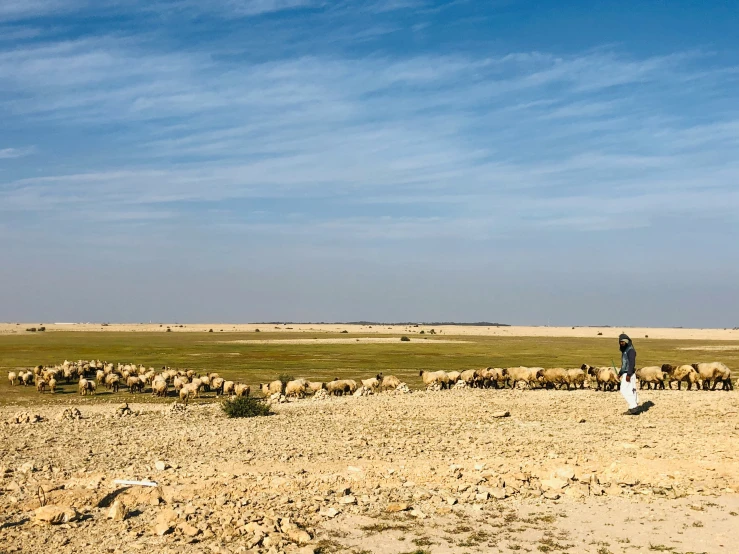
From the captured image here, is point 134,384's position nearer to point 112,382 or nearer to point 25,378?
point 112,382

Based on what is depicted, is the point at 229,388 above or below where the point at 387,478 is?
below

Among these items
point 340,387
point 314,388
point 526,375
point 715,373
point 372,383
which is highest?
point 715,373

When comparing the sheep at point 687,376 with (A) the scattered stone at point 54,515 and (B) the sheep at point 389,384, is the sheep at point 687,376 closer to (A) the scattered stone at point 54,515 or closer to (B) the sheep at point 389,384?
(B) the sheep at point 389,384

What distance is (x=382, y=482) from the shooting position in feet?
38.2

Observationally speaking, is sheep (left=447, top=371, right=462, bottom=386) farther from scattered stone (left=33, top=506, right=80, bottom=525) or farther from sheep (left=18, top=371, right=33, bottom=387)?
scattered stone (left=33, top=506, right=80, bottom=525)

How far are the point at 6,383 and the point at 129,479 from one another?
27.7 m

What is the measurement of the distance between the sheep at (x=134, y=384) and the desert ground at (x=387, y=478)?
10.2 m

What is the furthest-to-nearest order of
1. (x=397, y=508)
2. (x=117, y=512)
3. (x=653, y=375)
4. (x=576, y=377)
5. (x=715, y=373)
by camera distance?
(x=576, y=377) → (x=653, y=375) → (x=715, y=373) → (x=397, y=508) → (x=117, y=512)

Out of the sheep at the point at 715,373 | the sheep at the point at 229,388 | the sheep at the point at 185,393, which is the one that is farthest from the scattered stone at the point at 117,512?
the sheep at the point at 715,373

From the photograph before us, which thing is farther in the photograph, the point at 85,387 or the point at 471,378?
the point at 471,378

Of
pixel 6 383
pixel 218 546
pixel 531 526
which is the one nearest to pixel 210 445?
pixel 218 546

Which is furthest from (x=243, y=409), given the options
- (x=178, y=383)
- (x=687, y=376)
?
(x=687, y=376)

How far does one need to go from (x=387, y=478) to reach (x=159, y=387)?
2046cm

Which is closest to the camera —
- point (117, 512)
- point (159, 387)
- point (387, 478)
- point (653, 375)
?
point (117, 512)
